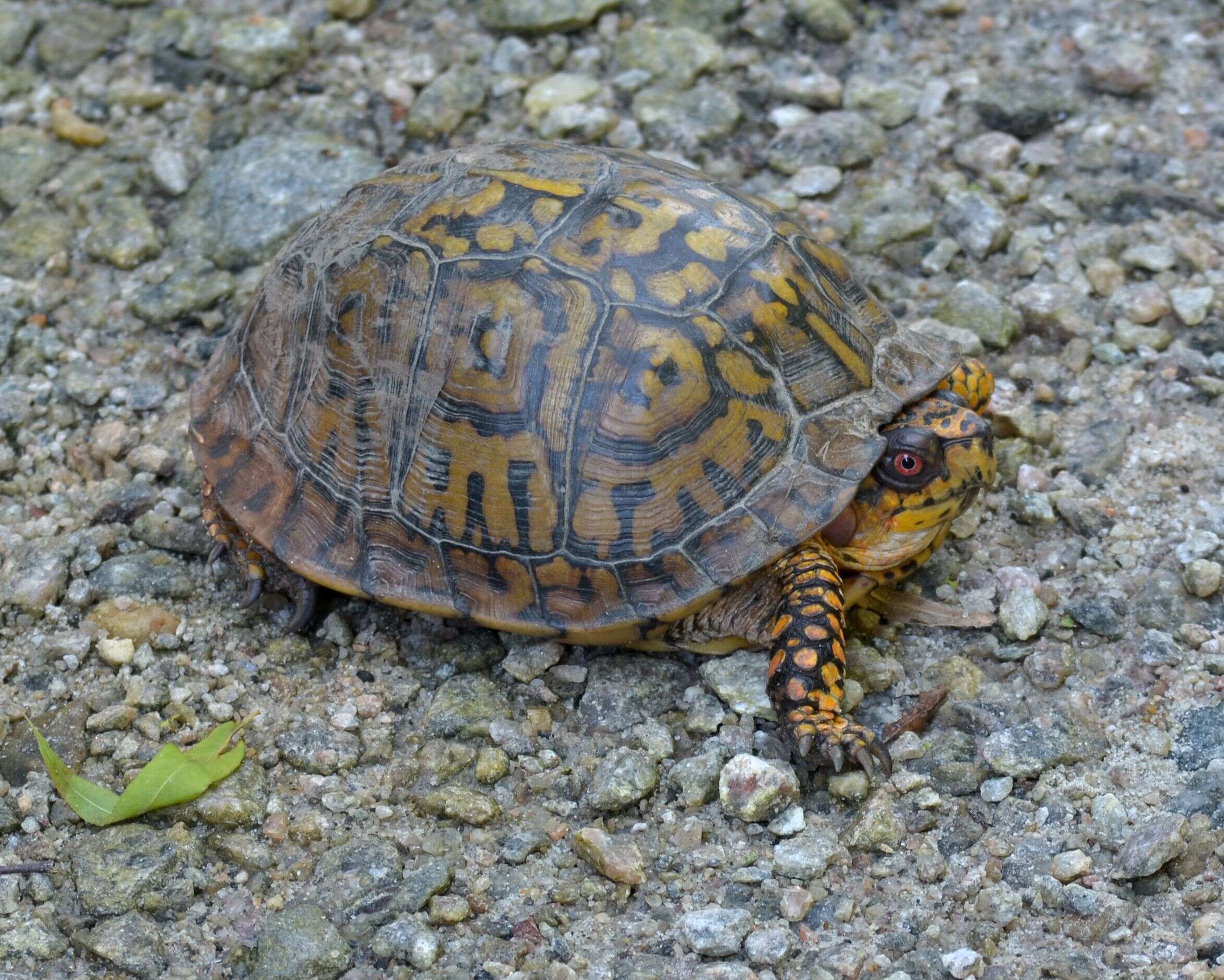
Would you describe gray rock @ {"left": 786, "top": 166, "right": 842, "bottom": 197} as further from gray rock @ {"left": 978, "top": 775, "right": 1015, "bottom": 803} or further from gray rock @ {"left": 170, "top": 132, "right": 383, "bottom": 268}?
gray rock @ {"left": 978, "top": 775, "right": 1015, "bottom": 803}

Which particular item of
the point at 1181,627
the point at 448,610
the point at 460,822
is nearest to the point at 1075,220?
the point at 1181,627

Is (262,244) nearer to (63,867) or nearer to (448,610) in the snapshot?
(448,610)

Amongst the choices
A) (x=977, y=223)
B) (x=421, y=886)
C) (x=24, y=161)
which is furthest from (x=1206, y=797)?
(x=24, y=161)

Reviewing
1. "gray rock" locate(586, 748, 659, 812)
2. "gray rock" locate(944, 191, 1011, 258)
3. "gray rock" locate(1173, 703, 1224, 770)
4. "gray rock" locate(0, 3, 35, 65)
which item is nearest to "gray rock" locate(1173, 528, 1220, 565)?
"gray rock" locate(1173, 703, 1224, 770)

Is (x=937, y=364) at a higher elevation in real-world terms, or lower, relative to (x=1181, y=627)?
higher

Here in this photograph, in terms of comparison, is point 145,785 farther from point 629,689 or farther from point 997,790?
point 997,790

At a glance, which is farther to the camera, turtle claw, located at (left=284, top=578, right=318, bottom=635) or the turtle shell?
turtle claw, located at (left=284, top=578, right=318, bottom=635)
